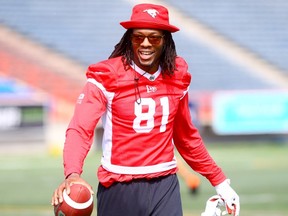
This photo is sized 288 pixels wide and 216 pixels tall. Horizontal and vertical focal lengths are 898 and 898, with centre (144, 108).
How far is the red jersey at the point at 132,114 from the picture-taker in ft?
14.5

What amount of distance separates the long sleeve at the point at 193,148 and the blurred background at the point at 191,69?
30.5 ft

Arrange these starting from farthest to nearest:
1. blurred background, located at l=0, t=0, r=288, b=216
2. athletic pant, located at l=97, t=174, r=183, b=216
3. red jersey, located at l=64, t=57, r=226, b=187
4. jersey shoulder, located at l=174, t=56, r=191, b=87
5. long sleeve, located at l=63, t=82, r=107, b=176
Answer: blurred background, located at l=0, t=0, r=288, b=216, jersey shoulder, located at l=174, t=56, r=191, b=87, athletic pant, located at l=97, t=174, r=183, b=216, red jersey, located at l=64, t=57, r=226, b=187, long sleeve, located at l=63, t=82, r=107, b=176

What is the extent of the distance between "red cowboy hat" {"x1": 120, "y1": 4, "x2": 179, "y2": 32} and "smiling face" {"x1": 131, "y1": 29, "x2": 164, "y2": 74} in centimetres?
3

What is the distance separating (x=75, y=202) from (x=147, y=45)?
0.91 metres

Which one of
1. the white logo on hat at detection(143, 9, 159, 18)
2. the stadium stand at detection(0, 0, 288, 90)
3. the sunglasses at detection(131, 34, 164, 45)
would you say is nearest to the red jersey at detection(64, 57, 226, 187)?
the sunglasses at detection(131, 34, 164, 45)

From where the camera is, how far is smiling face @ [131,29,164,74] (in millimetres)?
4441

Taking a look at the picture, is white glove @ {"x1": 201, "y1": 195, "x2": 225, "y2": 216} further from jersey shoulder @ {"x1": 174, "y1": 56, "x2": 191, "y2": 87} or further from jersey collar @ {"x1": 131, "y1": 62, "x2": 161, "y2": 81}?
jersey collar @ {"x1": 131, "y1": 62, "x2": 161, "y2": 81}

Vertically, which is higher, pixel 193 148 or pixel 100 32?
pixel 100 32

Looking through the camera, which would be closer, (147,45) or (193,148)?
(147,45)

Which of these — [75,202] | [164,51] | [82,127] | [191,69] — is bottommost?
[75,202]

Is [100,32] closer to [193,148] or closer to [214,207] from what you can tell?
[193,148]

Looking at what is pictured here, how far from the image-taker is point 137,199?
4.51m

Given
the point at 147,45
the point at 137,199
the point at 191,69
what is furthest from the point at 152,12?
the point at 191,69

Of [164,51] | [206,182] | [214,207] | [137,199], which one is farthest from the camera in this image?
[206,182]
